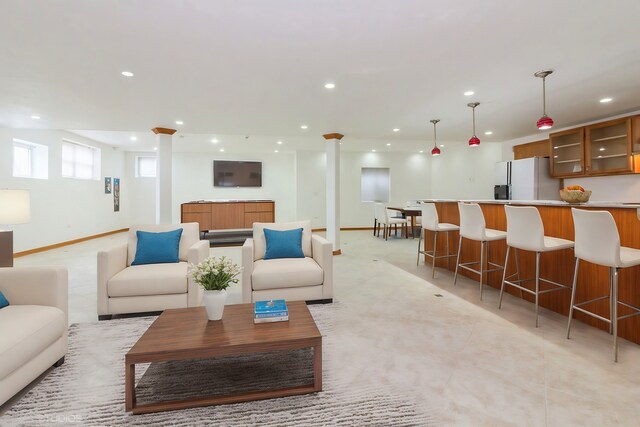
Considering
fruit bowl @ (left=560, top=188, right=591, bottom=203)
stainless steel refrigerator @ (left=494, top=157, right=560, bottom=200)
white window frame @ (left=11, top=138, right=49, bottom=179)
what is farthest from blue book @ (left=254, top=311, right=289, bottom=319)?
white window frame @ (left=11, top=138, right=49, bottom=179)

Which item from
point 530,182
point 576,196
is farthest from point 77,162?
point 530,182

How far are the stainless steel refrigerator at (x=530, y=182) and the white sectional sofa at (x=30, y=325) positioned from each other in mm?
7208

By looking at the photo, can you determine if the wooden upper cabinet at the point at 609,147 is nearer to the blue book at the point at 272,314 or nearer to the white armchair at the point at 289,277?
the white armchair at the point at 289,277

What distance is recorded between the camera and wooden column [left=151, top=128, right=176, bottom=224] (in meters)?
5.82

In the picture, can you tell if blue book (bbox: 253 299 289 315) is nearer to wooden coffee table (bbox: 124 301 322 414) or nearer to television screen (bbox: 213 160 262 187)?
wooden coffee table (bbox: 124 301 322 414)

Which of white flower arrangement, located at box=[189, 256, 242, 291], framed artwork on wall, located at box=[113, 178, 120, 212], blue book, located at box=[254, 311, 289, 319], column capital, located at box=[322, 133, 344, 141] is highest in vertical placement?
column capital, located at box=[322, 133, 344, 141]

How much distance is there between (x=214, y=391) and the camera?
6.23ft

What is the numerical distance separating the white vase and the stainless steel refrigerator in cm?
632

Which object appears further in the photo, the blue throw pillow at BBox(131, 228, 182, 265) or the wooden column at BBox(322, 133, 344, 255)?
the wooden column at BBox(322, 133, 344, 255)

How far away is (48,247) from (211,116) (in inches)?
193

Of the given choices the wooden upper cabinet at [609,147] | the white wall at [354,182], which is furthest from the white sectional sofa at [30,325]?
the white wall at [354,182]

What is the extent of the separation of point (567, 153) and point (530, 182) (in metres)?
0.76

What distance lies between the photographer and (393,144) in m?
8.98

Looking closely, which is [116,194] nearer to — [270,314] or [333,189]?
[333,189]
